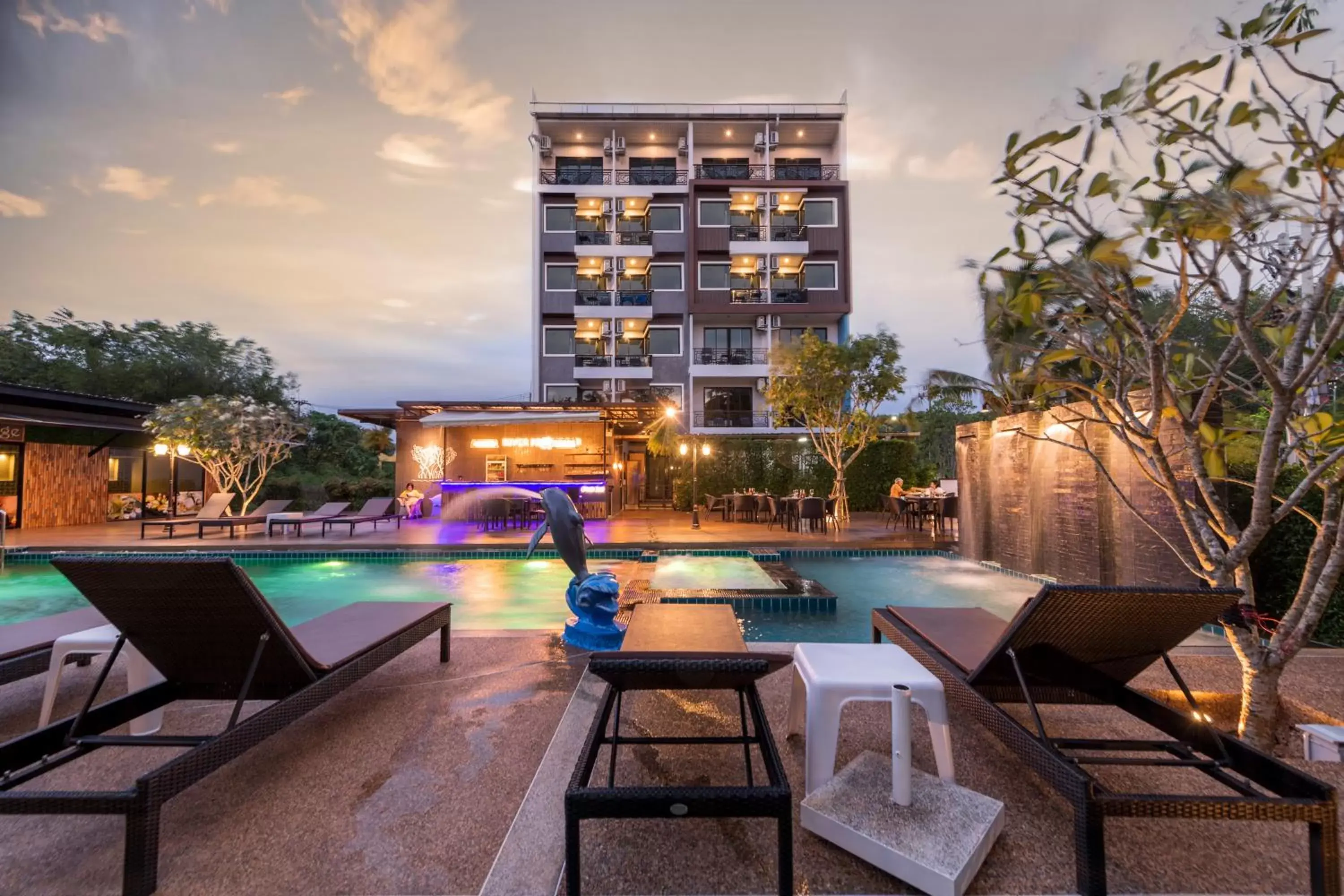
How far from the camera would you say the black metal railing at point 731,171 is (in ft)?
72.6

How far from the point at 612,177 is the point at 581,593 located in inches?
877

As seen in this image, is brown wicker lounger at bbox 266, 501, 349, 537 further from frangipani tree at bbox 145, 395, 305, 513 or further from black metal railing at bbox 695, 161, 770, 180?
black metal railing at bbox 695, 161, 770, 180

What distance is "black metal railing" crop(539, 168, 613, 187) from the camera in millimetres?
22203

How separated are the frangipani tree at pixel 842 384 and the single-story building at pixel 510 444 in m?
3.73

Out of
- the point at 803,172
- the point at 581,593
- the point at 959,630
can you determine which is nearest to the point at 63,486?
the point at 581,593

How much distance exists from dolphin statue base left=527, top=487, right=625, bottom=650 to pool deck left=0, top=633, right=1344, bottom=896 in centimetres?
97

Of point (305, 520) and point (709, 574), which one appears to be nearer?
point (709, 574)

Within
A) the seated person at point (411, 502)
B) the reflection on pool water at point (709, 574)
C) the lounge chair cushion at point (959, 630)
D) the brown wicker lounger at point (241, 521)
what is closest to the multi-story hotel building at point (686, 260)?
the seated person at point (411, 502)

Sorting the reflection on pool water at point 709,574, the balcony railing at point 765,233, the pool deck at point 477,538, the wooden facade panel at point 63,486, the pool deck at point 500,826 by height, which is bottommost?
the reflection on pool water at point 709,574

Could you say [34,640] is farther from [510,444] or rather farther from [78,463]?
[78,463]

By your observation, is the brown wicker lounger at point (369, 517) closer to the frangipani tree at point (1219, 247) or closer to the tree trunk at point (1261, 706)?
the frangipani tree at point (1219, 247)

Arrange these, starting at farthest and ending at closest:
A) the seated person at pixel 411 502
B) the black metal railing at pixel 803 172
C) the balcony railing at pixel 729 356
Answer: the black metal railing at pixel 803 172 < the balcony railing at pixel 729 356 < the seated person at pixel 411 502

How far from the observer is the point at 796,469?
1595 centimetres

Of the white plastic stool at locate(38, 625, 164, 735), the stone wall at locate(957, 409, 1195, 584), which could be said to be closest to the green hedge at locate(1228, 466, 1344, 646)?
the stone wall at locate(957, 409, 1195, 584)
